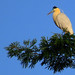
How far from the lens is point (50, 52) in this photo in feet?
18.0

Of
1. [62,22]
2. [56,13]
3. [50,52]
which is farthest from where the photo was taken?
[56,13]

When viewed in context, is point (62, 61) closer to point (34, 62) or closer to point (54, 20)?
point (34, 62)

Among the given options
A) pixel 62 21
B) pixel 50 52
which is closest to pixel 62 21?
pixel 62 21

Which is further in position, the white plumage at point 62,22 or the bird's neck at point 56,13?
the bird's neck at point 56,13

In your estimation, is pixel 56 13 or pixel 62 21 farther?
pixel 56 13

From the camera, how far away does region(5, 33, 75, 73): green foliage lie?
17.9 ft

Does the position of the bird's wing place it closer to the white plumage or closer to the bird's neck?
the white plumage

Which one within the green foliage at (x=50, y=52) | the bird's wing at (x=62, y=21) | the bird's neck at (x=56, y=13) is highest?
the bird's neck at (x=56, y=13)

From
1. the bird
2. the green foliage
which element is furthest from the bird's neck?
the green foliage

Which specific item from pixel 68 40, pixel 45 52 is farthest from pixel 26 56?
pixel 68 40

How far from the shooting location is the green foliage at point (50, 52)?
5.46 meters

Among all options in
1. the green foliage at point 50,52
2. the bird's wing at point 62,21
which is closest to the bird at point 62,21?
the bird's wing at point 62,21

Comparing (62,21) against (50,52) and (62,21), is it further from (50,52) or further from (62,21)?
(50,52)

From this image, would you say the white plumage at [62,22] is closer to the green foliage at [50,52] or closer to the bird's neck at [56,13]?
the bird's neck at [56,13]
